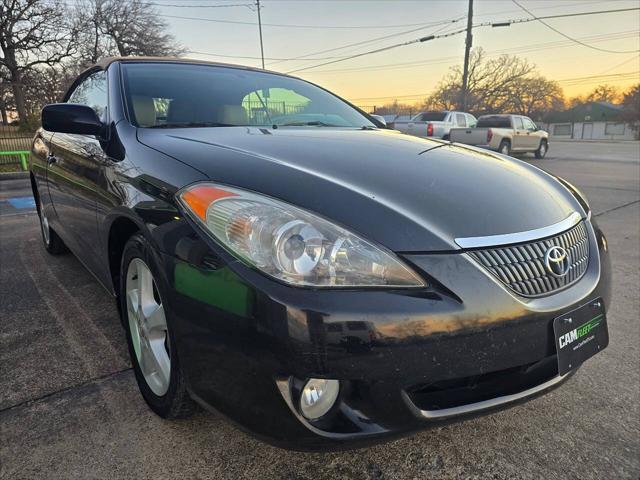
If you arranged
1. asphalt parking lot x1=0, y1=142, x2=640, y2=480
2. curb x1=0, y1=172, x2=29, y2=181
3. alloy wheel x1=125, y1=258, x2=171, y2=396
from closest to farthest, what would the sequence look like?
asphalt parking lot x1=0, y1=142, x2=640, y2=480
alloy wheel x1=125, y1=258, x2=171, y2=396
curb x1=0, y1=172, x2=29, y2=181

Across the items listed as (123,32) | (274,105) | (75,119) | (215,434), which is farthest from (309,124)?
(123,32)

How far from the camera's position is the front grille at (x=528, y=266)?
1.35 meters

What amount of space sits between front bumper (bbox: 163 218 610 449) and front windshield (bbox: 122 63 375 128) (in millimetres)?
1165

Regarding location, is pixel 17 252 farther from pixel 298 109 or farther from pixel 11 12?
pixel 11 12

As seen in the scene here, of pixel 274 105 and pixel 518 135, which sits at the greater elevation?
pixel 274 105

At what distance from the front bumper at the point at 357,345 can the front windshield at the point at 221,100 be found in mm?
1165

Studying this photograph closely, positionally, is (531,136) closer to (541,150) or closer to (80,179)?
(541,150)

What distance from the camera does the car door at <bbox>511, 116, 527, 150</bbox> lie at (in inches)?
689

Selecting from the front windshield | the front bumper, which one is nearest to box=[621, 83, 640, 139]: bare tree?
the front windshield

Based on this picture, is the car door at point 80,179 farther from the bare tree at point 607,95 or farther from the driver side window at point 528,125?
the bare tree at point 607,95

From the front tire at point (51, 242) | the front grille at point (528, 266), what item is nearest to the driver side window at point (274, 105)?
the front grille at point (528, 266)

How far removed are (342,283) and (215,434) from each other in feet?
3.12

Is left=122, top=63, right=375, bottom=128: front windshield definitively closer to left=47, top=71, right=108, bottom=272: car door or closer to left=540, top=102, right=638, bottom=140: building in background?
left=47, top=71, right=108, bottom=272: car door

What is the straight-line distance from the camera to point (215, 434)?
1.77 meters
